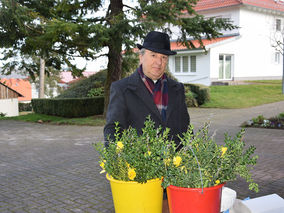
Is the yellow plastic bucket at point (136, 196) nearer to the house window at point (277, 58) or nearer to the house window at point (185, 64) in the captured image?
the house window at point (185, 64)

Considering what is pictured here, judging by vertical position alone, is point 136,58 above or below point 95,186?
above

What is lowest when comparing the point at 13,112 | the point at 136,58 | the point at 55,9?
the point at 13,112

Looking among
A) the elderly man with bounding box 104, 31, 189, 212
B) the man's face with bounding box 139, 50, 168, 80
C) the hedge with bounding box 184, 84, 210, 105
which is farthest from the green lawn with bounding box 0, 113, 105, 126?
the man's face with bounding box 139, 50, 168, 80

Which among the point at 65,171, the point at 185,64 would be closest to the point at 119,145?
the point at 65,171

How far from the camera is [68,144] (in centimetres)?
980

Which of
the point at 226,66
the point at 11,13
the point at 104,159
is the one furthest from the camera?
the point at 226,66

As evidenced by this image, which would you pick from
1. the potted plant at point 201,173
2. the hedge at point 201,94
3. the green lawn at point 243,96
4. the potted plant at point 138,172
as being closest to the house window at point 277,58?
Result: the green lawn at point 243,96

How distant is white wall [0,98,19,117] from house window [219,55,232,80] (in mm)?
29419

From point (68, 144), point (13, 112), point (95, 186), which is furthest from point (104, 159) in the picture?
point (13, 112)

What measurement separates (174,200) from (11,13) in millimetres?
10846

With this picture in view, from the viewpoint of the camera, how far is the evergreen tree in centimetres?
1119

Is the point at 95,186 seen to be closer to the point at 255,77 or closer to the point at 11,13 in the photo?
the point at 11,13

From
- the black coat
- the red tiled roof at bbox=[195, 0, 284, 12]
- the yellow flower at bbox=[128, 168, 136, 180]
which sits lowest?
the yellow flower at bbox=[128, 168, 136, 180]

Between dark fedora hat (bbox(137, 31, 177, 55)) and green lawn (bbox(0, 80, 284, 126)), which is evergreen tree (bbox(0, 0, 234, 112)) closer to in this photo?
green lawn (bbox(0, 80, 284, 126))
